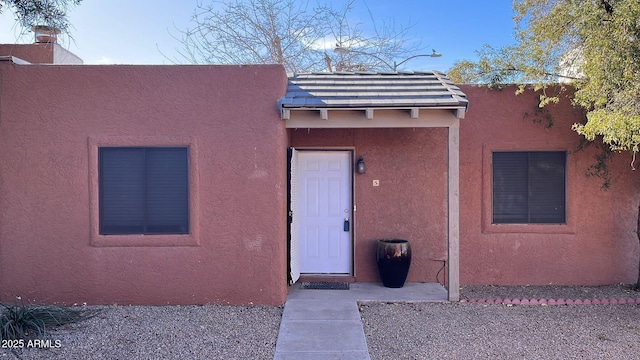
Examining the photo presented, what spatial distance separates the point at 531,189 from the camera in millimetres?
8125

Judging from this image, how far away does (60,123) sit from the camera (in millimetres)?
6746

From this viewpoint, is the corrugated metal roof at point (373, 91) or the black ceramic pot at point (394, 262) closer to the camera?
the corrugated metal roof at point (373, 91)

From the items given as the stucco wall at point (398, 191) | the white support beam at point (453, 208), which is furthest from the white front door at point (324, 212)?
the white support beam at point (453, 208)

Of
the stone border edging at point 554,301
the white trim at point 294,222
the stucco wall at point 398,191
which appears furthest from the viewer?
the stucco wall at point 398,191

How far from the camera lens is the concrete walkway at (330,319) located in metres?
5.15

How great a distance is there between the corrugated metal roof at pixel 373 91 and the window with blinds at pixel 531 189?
6.52 ft

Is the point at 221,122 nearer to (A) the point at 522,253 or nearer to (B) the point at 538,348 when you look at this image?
(B) the point at 538,348

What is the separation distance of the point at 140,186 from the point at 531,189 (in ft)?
20.7

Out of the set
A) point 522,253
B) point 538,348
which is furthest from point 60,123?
point 522,253

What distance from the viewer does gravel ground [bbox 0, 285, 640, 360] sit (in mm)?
5152

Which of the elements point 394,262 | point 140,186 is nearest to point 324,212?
point 394,262

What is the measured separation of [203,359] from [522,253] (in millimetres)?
5655

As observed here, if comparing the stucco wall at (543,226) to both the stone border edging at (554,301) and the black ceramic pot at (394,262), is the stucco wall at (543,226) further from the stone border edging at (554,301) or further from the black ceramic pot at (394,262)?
the black ceramic pot at (394,262)

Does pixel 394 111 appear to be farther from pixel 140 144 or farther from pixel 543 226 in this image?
pixel 140 144
